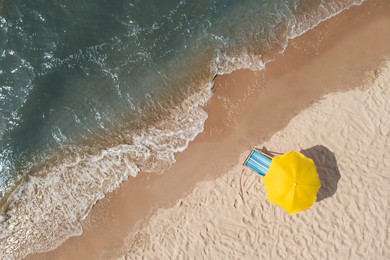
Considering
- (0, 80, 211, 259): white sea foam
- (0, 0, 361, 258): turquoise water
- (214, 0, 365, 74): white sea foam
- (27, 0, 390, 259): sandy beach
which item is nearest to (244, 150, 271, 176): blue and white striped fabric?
(27, 0, 390, 259): sandy beach

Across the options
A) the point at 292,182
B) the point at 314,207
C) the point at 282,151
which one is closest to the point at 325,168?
the point at 314,207

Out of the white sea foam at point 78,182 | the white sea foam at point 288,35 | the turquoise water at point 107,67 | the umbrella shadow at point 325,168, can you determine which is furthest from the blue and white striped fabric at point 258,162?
the white sea foam at point 288,35

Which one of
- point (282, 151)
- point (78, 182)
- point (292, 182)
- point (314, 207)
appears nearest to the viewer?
point (292, 182)

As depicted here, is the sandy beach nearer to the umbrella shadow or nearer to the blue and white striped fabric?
the umbrella shadow

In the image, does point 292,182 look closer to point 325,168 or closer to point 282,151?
point 282,151

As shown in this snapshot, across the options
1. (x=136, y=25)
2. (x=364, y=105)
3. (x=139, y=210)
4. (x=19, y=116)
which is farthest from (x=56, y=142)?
(x=364, y=105)
